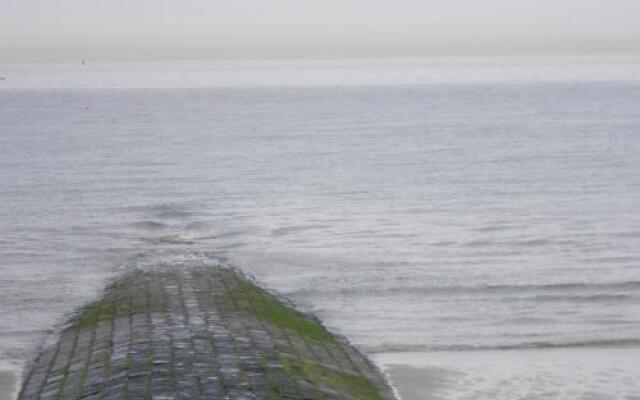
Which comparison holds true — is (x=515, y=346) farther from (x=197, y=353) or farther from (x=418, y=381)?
(x=197, y=353)

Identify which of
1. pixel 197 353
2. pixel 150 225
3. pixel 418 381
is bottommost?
pixel 418 381

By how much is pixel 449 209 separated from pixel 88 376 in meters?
21.5

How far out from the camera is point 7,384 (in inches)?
588

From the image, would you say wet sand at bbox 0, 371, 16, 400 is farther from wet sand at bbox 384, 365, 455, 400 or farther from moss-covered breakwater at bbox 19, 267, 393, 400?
wet sand at bbox 384, 365, 455, 400

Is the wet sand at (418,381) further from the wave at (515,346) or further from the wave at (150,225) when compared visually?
the wave at (150,225)

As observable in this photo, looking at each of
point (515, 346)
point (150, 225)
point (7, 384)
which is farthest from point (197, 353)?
point (150, 225)

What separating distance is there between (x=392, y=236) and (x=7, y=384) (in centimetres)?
1441

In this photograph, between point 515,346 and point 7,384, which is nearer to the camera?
point 7,384

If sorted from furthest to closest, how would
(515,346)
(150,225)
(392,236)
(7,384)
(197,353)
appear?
1. (150,225)
2. (392,236)
3. (515,346)
4. (7,384)
5. (197,353)

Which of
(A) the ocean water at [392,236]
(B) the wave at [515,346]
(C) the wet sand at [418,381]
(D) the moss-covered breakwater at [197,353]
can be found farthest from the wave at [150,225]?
(C) the wet sand at [418,381]

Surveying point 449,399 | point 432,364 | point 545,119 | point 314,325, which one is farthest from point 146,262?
point 545,119

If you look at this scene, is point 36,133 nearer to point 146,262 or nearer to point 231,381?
point 146,262

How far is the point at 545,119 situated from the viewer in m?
81.4

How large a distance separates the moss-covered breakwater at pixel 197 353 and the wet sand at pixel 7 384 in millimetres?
271
